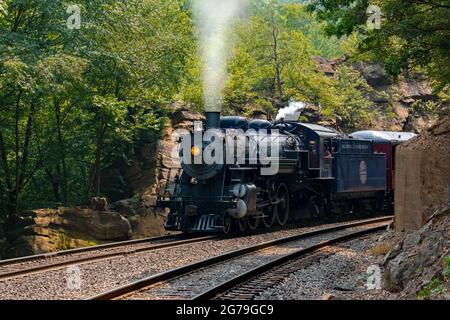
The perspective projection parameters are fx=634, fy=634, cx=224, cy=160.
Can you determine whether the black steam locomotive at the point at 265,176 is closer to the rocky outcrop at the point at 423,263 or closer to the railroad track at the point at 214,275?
the railroad track at the point at 214,275

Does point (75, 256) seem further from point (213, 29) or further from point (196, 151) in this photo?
point (213, 29)

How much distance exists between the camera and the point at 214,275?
442 inches

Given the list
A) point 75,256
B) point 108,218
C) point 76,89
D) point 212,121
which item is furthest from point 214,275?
point 76,89

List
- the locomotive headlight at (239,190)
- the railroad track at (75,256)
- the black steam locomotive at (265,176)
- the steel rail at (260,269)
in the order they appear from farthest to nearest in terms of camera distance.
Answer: the black steam locomotive at (265,176) < the locomotive headlight at (239,190) < the railroad track at (75,256) < the steel rail at (260,269)

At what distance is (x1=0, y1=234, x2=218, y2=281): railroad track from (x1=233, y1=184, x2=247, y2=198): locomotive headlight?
1.30 metres

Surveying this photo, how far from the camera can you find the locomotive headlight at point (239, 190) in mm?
17391

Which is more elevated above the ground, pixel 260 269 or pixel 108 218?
pixel 108 218

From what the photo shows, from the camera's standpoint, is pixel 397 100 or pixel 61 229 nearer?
pixel 61 229

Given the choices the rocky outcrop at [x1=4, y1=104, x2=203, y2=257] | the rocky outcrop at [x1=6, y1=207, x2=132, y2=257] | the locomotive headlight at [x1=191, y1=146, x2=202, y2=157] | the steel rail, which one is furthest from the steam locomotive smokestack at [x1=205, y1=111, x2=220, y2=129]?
the steel rail

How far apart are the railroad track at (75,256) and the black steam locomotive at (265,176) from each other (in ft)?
3.20

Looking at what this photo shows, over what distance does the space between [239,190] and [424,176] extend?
19.7ft

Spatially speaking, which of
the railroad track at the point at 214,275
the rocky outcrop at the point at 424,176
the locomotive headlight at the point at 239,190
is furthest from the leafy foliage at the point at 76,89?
the rocky outcrop at the point at 424,176

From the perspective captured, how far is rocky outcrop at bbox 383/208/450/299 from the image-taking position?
754cm
